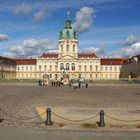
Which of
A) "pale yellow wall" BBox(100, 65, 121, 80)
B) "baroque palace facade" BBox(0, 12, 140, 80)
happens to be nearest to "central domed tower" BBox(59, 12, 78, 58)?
"baroque palace facade" BBox(0, 12, 140, 80)

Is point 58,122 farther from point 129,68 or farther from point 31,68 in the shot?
point 31,68

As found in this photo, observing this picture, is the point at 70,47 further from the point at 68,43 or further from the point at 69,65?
the point at 69,65

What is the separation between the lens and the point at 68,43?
12600 cm

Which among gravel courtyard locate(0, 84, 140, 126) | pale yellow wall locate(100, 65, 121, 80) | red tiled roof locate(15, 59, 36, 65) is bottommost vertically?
gravel courtyard locate(0, 84, 140, 126)

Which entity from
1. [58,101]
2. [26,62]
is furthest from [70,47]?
[58,101]

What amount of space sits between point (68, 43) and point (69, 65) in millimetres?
9222

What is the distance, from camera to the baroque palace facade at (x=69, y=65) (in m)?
127

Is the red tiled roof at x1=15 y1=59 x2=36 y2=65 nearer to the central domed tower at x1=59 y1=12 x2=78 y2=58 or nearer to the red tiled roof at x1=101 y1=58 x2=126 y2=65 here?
the central domed tower at x1=59 y1=12 x2=78 y2=58

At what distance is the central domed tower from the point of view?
12625cm

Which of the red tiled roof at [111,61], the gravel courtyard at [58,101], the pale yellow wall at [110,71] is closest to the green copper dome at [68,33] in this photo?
the red tiled roof at [111,61]

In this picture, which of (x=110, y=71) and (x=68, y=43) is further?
(x=110, y=71)

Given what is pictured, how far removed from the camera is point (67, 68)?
127m

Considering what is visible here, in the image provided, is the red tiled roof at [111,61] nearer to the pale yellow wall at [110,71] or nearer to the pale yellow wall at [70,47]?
the pale yellow wall at [110,71]

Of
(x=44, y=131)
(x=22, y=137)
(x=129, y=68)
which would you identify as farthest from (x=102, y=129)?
(x=129, y=68)
